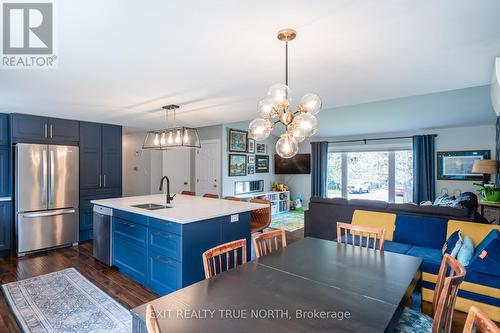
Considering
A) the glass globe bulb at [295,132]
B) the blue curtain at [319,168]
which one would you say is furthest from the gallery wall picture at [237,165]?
the glass globe bulb at [295,132]

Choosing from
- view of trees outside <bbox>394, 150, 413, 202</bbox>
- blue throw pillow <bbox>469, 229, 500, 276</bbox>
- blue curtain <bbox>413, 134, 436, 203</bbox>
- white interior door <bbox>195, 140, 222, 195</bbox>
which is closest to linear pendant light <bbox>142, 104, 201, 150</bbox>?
white interior door <bbox>195, 140, 222, 195</bbox>

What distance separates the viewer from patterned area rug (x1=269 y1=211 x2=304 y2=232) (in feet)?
19.7

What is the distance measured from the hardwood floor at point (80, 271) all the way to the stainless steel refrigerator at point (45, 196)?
259 millimetres

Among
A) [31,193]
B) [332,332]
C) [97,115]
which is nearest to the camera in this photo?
[332,332]

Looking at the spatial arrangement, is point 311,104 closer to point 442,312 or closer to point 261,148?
point 442,312

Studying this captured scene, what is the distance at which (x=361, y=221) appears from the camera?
3.68 meters

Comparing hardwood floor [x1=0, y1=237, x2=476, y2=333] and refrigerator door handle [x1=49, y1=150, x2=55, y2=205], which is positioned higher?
refrigerator door handle [x1=49, y1=150, x2=55, y2=205]

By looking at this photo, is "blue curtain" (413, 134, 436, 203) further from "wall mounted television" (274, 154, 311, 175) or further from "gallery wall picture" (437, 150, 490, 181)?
"wall mounted television" (274, 154, 311, 175)

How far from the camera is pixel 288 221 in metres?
6.64

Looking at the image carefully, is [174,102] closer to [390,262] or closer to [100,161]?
[100,161]

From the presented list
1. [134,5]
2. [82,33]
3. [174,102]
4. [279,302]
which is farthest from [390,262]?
[174,102]

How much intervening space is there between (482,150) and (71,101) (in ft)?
25.8

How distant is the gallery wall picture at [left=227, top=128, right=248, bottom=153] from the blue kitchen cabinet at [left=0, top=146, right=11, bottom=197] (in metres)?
4.11

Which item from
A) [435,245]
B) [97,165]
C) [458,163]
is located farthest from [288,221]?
[97,165]
